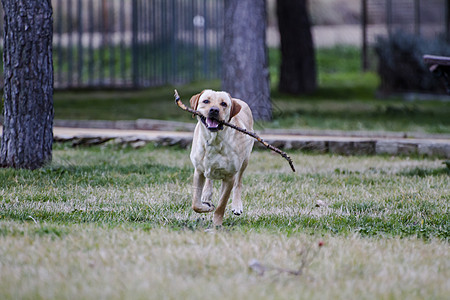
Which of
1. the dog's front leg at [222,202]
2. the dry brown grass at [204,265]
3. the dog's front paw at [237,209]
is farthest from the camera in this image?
the dog's front paw at [237,209]

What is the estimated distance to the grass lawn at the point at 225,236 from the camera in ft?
10.3

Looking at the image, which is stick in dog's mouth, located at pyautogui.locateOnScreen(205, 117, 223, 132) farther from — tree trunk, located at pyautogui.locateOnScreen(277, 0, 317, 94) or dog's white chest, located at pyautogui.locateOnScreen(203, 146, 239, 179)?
tree trunk, located at pyautogui.locateOnScreen(277, 0, 317, 94)

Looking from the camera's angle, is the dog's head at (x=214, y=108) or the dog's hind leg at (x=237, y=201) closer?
the dog's head at (x=214, y=108)

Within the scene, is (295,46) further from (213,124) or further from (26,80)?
(213,124)

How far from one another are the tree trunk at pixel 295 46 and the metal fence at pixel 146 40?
3.86 metres

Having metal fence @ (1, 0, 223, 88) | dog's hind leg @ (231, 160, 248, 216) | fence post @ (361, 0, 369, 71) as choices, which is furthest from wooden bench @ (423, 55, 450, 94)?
fence post @ (361, 0, 369, 71)

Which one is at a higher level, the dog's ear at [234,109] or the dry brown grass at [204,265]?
the dog's ear at [234,109]

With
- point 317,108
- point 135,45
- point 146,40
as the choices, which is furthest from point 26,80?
point 146,40

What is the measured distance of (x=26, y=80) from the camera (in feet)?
21.9

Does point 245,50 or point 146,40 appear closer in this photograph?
point 245,50

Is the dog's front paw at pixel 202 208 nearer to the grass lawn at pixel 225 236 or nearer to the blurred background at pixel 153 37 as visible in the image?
the grass lawn at pixel 225 236

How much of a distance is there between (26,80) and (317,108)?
8.09 m

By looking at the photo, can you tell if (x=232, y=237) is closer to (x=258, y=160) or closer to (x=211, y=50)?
(x=258, y=160)

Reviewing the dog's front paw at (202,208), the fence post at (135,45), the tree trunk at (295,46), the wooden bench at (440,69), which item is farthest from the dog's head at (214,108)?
the fence post at (135,45)
